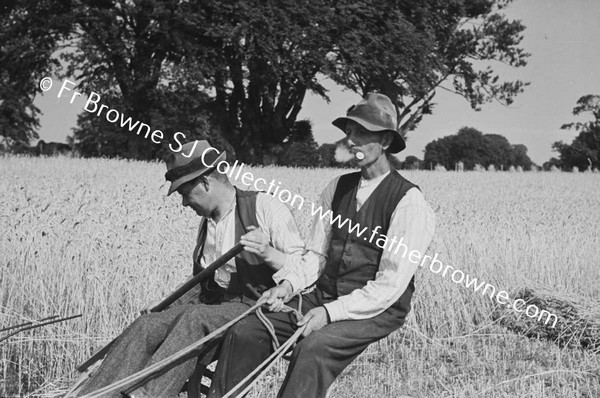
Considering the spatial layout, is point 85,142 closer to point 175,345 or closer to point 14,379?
point 14,379

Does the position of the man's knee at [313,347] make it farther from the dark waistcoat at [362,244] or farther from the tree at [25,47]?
the tree at [25,47]

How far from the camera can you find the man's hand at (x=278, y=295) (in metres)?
3.32

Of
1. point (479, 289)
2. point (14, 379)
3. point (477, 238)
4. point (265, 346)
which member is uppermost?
point (477, 238)

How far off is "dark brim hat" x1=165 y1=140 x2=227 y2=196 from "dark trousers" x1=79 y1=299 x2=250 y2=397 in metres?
0.62

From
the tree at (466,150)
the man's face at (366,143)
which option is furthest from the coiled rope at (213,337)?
the tree at (466,150)

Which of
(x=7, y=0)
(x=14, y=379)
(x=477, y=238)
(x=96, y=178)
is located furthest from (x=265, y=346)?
(x=7, y=0)

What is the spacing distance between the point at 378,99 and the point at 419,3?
28.3 meters

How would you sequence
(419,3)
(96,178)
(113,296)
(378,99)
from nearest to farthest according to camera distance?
1. (378,99)
2. (113,296)
3. (96,178)
4. (419,3)

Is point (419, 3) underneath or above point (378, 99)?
above

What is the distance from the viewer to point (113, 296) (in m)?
5.32

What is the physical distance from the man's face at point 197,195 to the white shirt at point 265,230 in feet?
0.37

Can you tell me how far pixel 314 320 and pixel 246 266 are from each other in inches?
21.4

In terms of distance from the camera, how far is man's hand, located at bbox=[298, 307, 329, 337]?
127 inches

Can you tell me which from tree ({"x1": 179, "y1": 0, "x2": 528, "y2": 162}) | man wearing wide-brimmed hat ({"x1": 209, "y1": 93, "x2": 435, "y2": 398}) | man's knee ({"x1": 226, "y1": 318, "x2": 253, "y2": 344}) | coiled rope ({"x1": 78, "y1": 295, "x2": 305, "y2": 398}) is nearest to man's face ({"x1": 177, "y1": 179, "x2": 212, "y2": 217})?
man wearing wide-brimmed hat ({"x1": 209, "y1": 93, "x2": 435, "y2": 398})
